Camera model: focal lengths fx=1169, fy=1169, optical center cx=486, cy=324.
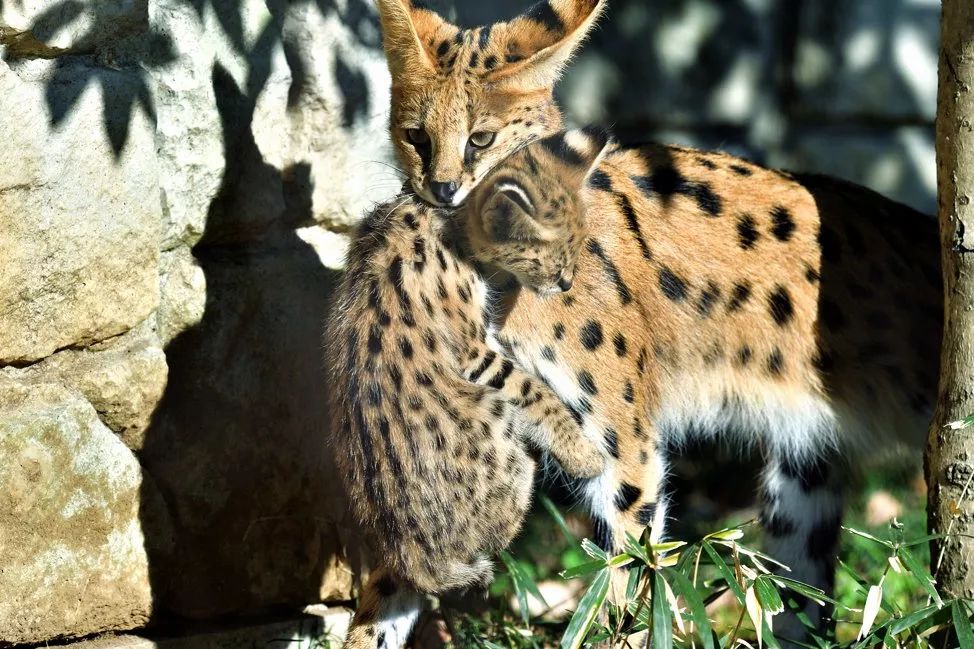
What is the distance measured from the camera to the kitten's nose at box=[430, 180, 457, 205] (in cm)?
374

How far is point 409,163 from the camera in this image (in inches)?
155

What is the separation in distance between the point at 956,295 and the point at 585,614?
143 centimetres

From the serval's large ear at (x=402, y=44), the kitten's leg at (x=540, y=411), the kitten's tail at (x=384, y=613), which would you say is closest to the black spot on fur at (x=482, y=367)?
the kitten's leg at (x=540, y=411)

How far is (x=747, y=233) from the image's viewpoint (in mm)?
4367

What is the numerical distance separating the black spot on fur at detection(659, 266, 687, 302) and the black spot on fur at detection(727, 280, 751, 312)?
0.63 feet

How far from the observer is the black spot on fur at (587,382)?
401cm

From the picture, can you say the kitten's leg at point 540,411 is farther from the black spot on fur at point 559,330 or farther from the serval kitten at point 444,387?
the black spot on fur at point 559,330

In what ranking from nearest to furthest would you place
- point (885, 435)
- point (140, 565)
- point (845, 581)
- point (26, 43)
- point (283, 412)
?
1. point (26, 43)
2. point (140, 565)
3. point (283, 412)
4. point (885, 435)
5. point (845, 581)

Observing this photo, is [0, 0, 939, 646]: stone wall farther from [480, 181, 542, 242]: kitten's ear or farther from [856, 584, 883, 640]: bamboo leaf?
[856, 584, 883, 640]: bamboo leaf

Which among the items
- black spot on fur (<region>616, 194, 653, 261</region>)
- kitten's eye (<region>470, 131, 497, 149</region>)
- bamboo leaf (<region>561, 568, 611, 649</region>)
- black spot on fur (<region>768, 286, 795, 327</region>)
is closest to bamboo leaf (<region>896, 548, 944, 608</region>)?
bamboo leaf (<region>561, 568, 611, 649</region>)

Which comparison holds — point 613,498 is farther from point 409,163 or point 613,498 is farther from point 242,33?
point 242,33

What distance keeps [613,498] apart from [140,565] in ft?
5.20

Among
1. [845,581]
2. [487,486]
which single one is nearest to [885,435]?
[845,581]

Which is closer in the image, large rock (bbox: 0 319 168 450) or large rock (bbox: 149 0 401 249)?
large rock (bbox: 0 319 168 450)
